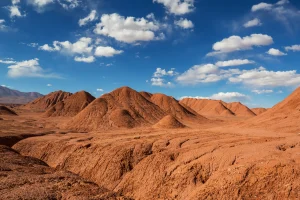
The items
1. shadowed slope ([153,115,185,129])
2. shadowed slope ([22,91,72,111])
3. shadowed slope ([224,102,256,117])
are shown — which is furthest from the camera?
shadowed slope ([22,91,72,111])

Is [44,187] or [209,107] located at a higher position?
[209,107]

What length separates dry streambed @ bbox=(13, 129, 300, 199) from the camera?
1248cm

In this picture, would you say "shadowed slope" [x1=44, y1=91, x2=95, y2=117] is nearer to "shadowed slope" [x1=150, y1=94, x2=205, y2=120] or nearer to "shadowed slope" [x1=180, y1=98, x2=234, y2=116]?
"shadowed slope" [x1=150, y1=94, x2=205, y2=120]

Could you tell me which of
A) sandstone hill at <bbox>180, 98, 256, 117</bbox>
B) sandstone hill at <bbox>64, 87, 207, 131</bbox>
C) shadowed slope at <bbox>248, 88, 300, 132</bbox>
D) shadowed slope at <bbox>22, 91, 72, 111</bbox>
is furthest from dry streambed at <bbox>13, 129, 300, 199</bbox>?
shadowed slope at <bbox>22, 91, 72, 111</bbox>

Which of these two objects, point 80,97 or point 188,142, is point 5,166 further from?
point 80,97

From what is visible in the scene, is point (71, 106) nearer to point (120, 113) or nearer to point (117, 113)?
point (117, 113)

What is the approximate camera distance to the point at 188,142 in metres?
20.1

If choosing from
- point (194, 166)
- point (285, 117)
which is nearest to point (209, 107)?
point (285, 117)

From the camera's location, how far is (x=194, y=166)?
15148mm

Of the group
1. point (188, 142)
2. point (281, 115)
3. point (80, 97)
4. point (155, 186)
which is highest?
point (80, 97)

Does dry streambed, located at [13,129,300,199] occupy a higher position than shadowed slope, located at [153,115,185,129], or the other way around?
shadowed slope, located at [153,115,185,129]

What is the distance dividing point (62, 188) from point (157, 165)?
19.9 feet

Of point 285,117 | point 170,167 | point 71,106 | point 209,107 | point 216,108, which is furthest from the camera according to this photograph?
point 209,107

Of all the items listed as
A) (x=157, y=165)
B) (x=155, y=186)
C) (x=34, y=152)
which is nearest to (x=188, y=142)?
(x=157, y=165)
